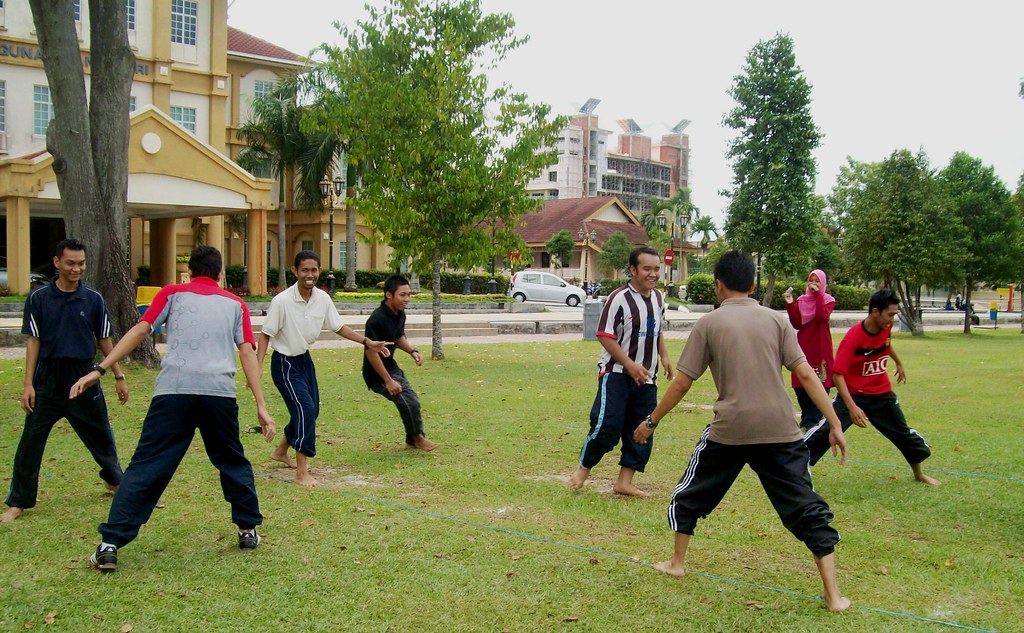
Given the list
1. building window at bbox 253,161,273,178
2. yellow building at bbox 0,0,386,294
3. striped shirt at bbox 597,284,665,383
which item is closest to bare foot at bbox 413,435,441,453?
striped shirt at bbox 597,284,665,383

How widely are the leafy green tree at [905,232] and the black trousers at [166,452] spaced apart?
97.4ft

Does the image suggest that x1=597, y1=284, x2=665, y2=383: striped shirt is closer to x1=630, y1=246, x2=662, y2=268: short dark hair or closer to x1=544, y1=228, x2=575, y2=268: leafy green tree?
x1=630, y1=246, x2=662, y2=268: short dark hair

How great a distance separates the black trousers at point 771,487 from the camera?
15.2ft

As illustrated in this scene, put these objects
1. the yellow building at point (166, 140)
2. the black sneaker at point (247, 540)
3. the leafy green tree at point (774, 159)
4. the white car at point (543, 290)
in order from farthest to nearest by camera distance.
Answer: the white car at point (543, 290) < the leafy green tree at point (774, 159) < the yellow building at point (166, 140) < the black sneaker at point (247, 540)

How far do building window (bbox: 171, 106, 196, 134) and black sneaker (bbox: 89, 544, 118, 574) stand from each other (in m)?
32.6

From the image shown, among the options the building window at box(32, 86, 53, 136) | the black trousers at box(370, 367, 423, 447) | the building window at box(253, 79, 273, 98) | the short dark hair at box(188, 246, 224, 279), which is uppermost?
the building window at box(253, 79, 273, 98)

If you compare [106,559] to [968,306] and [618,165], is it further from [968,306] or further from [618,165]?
[618,165]

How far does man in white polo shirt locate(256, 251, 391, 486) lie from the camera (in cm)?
719

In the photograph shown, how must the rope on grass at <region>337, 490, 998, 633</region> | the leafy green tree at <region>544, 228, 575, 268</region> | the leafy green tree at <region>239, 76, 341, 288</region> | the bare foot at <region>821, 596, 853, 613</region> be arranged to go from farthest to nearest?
the leafy green tree at <region>544, 228, 575, 268</region> → the leafy green tree at <region>239, 76, 341, 288</region> → the bare foot at <region>821, 596, 853, 613</region> → the rope on grass at <region>337, 490, 998, 633</region>

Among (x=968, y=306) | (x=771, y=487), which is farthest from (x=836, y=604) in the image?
(x=968, y=306)

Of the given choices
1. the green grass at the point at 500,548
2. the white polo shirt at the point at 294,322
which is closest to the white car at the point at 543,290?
the green grass at the point at 500,548

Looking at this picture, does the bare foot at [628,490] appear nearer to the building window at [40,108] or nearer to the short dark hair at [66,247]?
the short dark hair at [66,247]

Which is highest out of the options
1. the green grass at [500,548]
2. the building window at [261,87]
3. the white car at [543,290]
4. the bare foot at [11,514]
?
the building window at [261,87]

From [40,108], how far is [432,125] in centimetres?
2066
